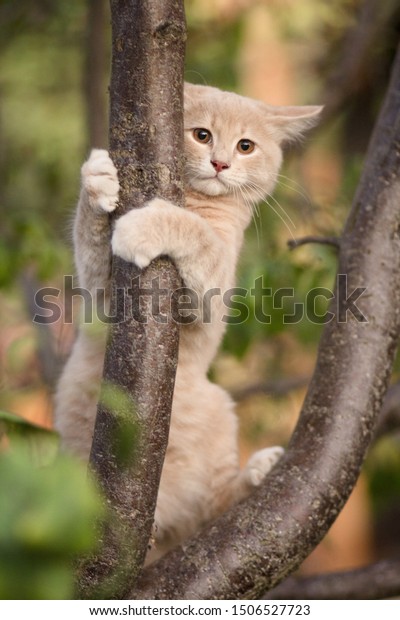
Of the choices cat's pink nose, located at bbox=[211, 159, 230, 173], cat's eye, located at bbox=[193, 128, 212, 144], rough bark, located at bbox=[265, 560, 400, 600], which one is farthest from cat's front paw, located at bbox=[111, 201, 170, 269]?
rough bark, located at bbox=[265, 560, 400, 600]

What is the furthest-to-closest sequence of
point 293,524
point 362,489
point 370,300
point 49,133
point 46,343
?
point 362,489
point 49,133
point 46,343
point 370,300
point 293,524

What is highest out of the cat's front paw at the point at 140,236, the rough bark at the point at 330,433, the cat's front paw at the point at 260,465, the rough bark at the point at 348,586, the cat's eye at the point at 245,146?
the cat's front paw at the point at 140,236

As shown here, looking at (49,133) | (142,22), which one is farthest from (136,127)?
(49,133)

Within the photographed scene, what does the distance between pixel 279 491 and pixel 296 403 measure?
334cm

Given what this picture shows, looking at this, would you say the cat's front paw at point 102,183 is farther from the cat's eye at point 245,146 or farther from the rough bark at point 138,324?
the cat's eye at point 245,146

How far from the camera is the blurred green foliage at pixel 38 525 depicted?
728 mm

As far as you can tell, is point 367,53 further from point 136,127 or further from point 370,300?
point 136,127

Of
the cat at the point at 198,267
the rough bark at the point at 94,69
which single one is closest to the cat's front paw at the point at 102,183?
the cat at the point at 198,267

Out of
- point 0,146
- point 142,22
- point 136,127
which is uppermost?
point 142,22

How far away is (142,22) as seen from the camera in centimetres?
183

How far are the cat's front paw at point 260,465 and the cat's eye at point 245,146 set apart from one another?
1.19 meters

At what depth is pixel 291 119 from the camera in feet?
10.7

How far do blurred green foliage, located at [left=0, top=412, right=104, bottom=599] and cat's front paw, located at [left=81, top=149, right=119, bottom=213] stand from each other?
1.35 metres
